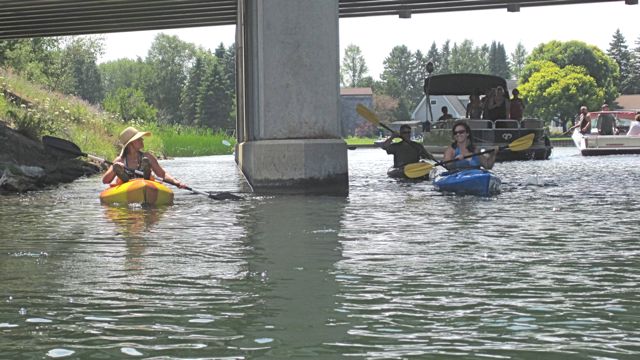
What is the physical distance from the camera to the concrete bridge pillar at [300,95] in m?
14.5

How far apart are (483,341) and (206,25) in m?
33.3

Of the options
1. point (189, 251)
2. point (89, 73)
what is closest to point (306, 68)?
point (189, 251)

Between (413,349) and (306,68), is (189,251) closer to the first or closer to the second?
(413,349)

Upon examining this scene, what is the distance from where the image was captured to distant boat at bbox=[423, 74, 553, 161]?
25.5 metres

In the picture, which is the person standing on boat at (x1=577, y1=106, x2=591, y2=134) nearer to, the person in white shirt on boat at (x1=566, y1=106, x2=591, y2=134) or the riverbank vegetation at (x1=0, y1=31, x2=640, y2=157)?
the person in white shirt on boat at (x1=566, y1=106, x2=591, y2=134)

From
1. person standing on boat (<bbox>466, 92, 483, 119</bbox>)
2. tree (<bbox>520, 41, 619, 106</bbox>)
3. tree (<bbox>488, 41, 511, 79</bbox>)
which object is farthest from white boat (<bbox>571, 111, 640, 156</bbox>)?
tree (<bbox>488, 41, 511, 79</bbox>)

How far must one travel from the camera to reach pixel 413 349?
435 centimetres

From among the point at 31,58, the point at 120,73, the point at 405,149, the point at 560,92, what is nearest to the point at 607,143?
the point at 405,149

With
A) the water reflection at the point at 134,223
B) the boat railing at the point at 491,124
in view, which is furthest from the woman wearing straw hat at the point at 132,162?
the boat railing at the point at 491,124

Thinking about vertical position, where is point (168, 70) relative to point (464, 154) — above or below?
above

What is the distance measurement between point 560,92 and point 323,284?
85.5 m

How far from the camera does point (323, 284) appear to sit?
20.5 ft

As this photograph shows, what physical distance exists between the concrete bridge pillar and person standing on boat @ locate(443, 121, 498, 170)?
208 centimetres

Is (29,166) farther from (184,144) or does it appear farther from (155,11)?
(184,144)
